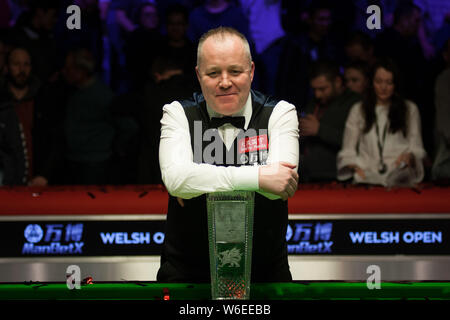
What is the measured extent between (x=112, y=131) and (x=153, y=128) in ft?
1.34

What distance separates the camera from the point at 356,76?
18.7ft

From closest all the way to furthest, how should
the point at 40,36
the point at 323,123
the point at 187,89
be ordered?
the point at 187,89, the point at 323,123, the point at 40,36

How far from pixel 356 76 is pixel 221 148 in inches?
134

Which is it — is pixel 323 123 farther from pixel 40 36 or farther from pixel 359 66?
pixel 40 36

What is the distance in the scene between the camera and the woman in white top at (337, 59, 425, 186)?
500 cm

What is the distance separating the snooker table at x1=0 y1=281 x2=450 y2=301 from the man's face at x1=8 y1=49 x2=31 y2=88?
3.51 meters

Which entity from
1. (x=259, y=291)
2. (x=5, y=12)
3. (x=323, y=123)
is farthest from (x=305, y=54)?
(x=259, y=291)

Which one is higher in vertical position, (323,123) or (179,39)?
(179,39)

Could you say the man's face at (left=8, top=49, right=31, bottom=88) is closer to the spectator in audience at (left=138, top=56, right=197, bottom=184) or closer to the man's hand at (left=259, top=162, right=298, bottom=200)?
the spectator in audience at (left=138, top=56, right=197, bottom=184)

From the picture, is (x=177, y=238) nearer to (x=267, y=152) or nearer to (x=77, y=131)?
(x=267, y=152)

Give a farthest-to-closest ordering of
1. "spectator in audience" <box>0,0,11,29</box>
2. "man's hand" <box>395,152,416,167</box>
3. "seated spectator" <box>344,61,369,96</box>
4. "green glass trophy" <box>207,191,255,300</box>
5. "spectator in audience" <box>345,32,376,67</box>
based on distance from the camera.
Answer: "spectator in audience" <box>0,0,11,29</box> < "spectator in audience" <box>345,32,376,67</box> < "seated spectator" <box>344,61,369,96</box> < "man's hand" <box>395,152,416,167</box> < "green glass trophy" <box>207,191,255,300</box>

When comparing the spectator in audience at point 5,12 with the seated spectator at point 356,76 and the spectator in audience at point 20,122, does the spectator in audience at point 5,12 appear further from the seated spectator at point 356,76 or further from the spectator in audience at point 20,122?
the seated spectator at point 356,76

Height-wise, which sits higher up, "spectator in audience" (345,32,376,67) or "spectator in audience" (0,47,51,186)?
"spectator in audience" (345,32,376,67)

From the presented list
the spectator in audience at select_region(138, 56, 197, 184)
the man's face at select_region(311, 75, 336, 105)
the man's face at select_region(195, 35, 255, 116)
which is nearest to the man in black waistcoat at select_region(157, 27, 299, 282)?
the man's face at select_region(195, 35, 255, 116)
